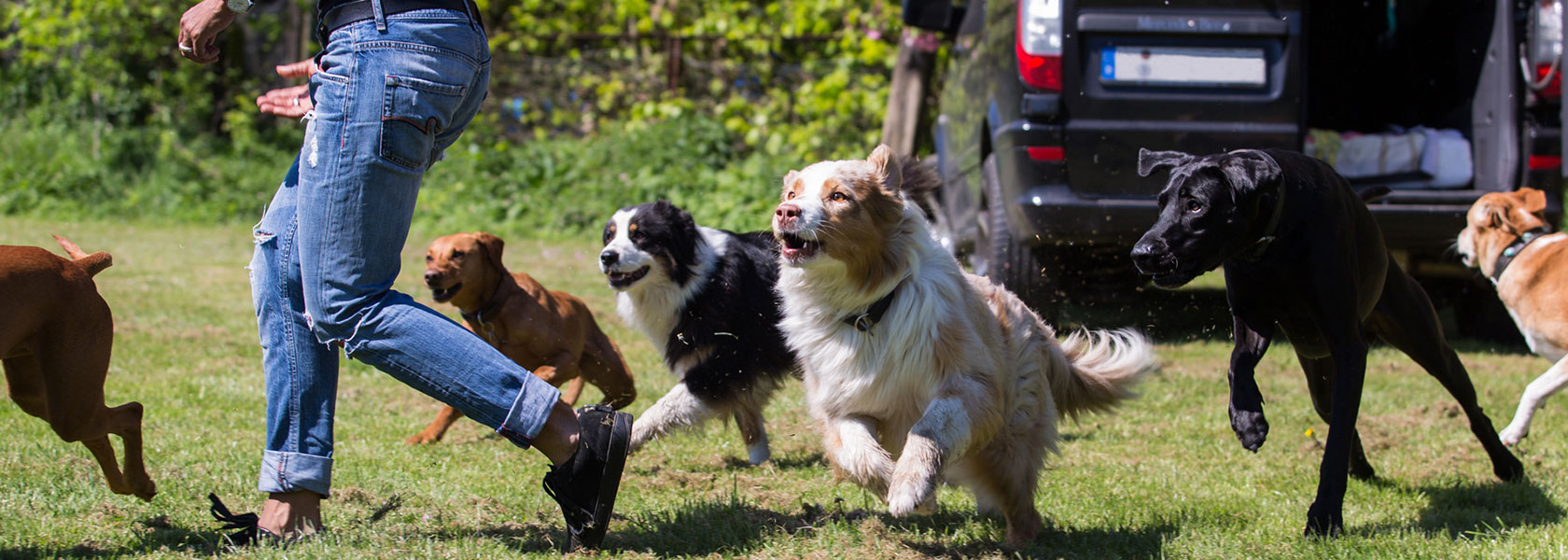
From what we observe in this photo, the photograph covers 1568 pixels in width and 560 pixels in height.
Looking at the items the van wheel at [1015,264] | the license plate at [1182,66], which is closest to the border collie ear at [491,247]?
the van wheel at [1015,264]

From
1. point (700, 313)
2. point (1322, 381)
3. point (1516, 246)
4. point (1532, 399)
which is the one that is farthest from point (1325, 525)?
point (1516, 246)

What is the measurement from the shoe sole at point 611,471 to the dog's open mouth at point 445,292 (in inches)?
90.0

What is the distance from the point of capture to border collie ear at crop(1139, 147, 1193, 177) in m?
3.55

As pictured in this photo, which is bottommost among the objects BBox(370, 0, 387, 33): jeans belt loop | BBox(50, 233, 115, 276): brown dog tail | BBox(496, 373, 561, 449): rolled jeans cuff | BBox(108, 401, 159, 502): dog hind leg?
BBox(108, 401, 159, 502): dog hind leg

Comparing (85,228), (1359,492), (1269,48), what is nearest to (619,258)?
(1359,492)

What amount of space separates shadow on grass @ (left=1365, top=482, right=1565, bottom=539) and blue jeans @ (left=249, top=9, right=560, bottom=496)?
8.38 feet

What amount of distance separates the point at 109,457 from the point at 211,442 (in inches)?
47.3

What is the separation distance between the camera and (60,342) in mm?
3037

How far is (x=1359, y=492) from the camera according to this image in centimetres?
410

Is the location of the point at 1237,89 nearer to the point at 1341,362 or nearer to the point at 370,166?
the point at 1341,362

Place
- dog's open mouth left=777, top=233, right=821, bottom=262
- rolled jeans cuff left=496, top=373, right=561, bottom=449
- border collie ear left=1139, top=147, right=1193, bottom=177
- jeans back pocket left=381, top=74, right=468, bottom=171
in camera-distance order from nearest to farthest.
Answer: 1. jeans back pocket left=381, top=74, right=468, bottom=171
2. rolled jeans cuff left=496, top=373, right=561, bottom=449
3. dog's open mouth left=777, top=233, right=821, bottom=262
4. border collie ear left=1139, top=147, right=1193, bottom=177

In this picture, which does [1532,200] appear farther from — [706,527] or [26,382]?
[26,382]

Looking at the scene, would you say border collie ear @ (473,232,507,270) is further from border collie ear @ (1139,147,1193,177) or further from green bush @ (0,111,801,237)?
green bush @ (0,111,801,237)

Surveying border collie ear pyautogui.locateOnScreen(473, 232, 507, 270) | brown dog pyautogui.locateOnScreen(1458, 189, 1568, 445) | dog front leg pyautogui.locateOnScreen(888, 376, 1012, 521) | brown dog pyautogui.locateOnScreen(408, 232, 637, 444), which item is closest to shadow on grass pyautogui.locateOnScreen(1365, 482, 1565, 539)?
dog front leg pyautogui.locateOnScreen(888, 376, 1012, 521)
